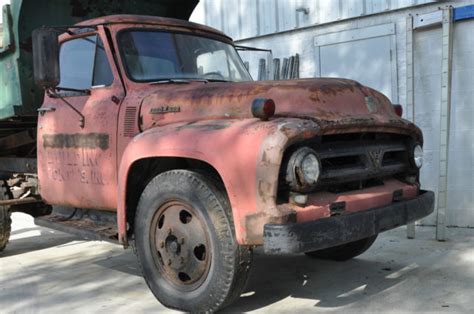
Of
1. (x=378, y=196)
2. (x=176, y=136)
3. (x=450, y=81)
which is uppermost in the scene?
(x=450, y=81)

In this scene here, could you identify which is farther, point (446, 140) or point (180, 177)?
point (446, 140)

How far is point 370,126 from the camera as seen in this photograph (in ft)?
12.8

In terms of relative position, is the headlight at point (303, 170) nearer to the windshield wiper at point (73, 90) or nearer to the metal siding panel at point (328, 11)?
the windshield wiper at point (73, 90)

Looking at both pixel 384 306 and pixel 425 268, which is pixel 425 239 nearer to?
pixel 425 268

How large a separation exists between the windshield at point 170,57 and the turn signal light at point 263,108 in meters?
1.32

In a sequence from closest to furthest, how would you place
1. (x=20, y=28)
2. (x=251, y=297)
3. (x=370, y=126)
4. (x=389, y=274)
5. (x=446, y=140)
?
1. (x=370, y=126)
2. (x=251, y=297)
3. (x=389, y=274)
4. (x=20, y=28)
5. (x=446, y=140)

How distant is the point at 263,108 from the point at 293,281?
1.92 m

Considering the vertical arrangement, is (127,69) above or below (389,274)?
above

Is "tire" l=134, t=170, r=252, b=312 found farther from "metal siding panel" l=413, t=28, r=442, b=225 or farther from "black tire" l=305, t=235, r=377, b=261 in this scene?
"metal siding panel" l=413, t=28, r=442, b=225

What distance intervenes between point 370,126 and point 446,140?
2.94 meters


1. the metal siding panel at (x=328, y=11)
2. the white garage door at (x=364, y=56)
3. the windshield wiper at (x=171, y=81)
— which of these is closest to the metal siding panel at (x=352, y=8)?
the metal siding panel at (x=328, y=11)

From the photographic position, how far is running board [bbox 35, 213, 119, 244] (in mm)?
4536

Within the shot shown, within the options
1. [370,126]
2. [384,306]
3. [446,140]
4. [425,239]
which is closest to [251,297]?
[384,306]

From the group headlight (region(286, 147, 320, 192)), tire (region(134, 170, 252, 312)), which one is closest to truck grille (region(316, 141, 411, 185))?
headlight (region(286, 147, 320, 192))
